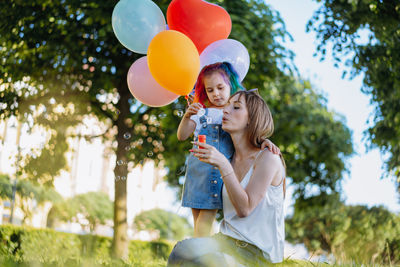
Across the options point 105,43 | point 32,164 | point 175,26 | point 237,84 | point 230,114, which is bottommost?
point 32,164

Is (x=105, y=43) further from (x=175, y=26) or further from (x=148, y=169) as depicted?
(x=148, y=169)

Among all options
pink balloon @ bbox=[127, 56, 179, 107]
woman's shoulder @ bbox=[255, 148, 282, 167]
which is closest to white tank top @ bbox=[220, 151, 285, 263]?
woman's shoulder @ bbox=[255, 148, 282, 167]

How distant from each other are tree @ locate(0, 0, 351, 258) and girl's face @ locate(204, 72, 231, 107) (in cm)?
387

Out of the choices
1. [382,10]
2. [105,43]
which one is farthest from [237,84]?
[105,43]

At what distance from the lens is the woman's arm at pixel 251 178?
2.16 metres

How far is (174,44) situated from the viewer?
3.21 m

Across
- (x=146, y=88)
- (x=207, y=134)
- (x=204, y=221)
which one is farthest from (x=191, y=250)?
(x=146, y=88)

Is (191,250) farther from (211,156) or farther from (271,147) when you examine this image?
(271,147)

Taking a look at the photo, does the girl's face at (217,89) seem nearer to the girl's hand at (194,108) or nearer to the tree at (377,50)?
the girl's hand at (194,108)

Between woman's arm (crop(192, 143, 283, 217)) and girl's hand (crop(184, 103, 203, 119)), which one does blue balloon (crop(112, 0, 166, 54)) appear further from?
woman's arm (crop(192, 143, 283, 217))

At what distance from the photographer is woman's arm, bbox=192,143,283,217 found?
7.08 feet

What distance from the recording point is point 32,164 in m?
9.61

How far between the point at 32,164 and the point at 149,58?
23.5ft

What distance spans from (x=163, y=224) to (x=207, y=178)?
30946 millimetres
